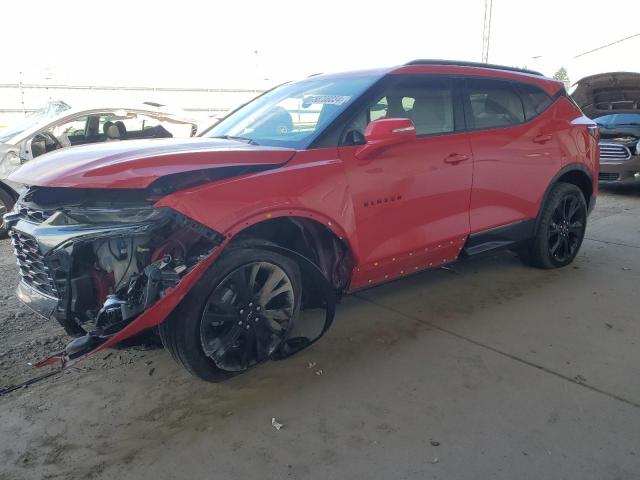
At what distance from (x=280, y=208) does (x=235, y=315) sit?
0.65 m

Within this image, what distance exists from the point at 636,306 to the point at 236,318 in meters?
3.21

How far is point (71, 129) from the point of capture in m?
7.88

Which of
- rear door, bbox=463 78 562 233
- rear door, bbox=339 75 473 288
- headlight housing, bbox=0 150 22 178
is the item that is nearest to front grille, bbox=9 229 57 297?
rear door, bbox=339 75 473 288

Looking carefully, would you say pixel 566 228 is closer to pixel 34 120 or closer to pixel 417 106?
pixel 417 106

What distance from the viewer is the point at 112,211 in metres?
2.67

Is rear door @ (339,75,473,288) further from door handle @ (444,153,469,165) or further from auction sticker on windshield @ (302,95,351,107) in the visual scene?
auction sticker on windshield @ (302,95,351,107)

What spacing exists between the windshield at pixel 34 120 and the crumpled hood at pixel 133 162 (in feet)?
16.7

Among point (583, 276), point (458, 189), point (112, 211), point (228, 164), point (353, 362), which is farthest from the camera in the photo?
point (583, 276)

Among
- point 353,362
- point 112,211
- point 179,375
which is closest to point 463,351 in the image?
point 353,362

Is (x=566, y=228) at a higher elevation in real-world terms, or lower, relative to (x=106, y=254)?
lower

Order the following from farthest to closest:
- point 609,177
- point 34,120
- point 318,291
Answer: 1. point 609,177
2. point 34,120
3. point 318,291

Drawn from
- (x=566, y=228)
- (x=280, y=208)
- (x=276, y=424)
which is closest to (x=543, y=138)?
(x=566, y=228)

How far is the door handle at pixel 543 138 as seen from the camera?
454 cm

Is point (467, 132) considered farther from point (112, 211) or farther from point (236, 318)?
point (112, 211)
